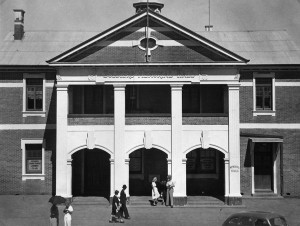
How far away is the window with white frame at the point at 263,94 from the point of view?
36.1 metres

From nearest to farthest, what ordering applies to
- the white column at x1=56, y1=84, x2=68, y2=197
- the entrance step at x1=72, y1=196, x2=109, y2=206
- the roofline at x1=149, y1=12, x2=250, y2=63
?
the roofline at x1=149, y1=12, x2=250, y2=63
the white column at x1=56, y1=84, x2=68, y2=197
the entrance step at x1=72, y1=196, x2=109, y2=206

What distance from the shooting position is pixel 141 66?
32594mm

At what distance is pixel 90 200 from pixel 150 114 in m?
5.37

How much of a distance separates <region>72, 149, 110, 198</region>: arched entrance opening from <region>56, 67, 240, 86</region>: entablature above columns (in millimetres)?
5346

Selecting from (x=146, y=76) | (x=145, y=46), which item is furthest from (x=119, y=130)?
(x=145, y=46)

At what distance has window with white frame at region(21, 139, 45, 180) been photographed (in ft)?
120

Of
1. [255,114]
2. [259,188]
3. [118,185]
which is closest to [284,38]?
[255,114]

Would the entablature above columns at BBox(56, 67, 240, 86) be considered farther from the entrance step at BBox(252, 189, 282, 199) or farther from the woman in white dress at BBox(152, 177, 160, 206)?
the entrance step at BBox(252, 189, 282, 199)

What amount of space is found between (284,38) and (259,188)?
31.2 feet

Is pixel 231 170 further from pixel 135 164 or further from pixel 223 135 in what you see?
pixel 135 164

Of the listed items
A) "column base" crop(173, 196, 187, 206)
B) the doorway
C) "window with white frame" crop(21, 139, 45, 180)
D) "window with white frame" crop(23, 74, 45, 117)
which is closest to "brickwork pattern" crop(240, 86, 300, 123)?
the doorway

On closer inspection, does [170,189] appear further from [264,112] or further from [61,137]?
[264,112]

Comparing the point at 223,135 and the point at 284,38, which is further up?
the point at 284,38

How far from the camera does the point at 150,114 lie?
33094mm
